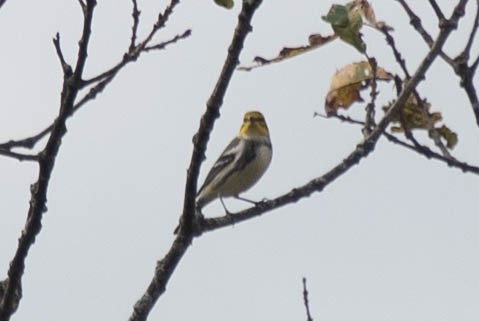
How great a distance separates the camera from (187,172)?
189 inches

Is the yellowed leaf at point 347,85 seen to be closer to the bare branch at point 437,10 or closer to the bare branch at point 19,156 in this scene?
the bare branch at point 437,10

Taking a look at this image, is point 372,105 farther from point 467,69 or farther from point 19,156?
point 19,156

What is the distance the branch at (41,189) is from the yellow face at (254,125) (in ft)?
32.7

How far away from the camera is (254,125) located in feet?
47.5

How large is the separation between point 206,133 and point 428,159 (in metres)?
0.88

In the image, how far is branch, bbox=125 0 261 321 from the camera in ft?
13.7

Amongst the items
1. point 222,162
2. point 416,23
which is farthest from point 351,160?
point 222,162

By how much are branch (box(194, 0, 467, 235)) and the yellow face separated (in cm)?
878

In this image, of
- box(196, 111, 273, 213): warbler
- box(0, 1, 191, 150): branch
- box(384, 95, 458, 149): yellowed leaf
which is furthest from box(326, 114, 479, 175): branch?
box(196, 111, 273, 213): warbler

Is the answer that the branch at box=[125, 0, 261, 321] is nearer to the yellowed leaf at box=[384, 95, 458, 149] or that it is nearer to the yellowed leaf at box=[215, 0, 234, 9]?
the yellowed leaf at box=[215, 0, 234, 9]

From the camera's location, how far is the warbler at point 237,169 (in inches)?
522

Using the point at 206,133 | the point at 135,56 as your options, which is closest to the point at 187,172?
the point at 206,133

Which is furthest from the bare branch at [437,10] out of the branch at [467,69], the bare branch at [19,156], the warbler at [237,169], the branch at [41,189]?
the warbler at [237,169]

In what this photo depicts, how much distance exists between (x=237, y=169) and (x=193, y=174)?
853cm
